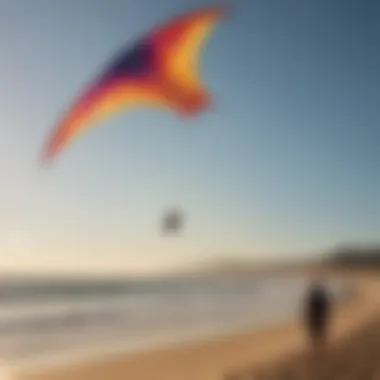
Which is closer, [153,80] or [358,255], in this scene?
[358,255]

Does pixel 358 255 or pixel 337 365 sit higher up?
pixel 358 255

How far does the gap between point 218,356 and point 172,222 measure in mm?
266

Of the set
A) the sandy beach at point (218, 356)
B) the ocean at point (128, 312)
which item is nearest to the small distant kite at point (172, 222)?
the ocean at point (128, 312)

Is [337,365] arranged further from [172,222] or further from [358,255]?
[172,222]

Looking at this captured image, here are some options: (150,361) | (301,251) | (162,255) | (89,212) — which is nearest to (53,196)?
(89,212)

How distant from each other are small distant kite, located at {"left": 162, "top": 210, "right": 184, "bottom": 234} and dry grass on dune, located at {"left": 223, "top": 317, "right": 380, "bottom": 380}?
0.29m

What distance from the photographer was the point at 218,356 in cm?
191

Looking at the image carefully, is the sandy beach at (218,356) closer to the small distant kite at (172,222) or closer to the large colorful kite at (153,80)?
the small distant kite at (172,222)

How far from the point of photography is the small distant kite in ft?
6.40

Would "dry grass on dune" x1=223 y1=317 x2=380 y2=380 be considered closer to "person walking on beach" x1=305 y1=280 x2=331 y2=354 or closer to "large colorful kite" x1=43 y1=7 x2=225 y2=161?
"person walking on beach" x1=305 y1=280 x2=331 y2=354

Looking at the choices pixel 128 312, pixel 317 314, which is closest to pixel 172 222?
pixel 128 312

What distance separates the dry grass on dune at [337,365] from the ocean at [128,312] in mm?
84

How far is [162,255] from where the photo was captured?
6.43 ft

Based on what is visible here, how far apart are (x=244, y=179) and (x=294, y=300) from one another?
248mm
